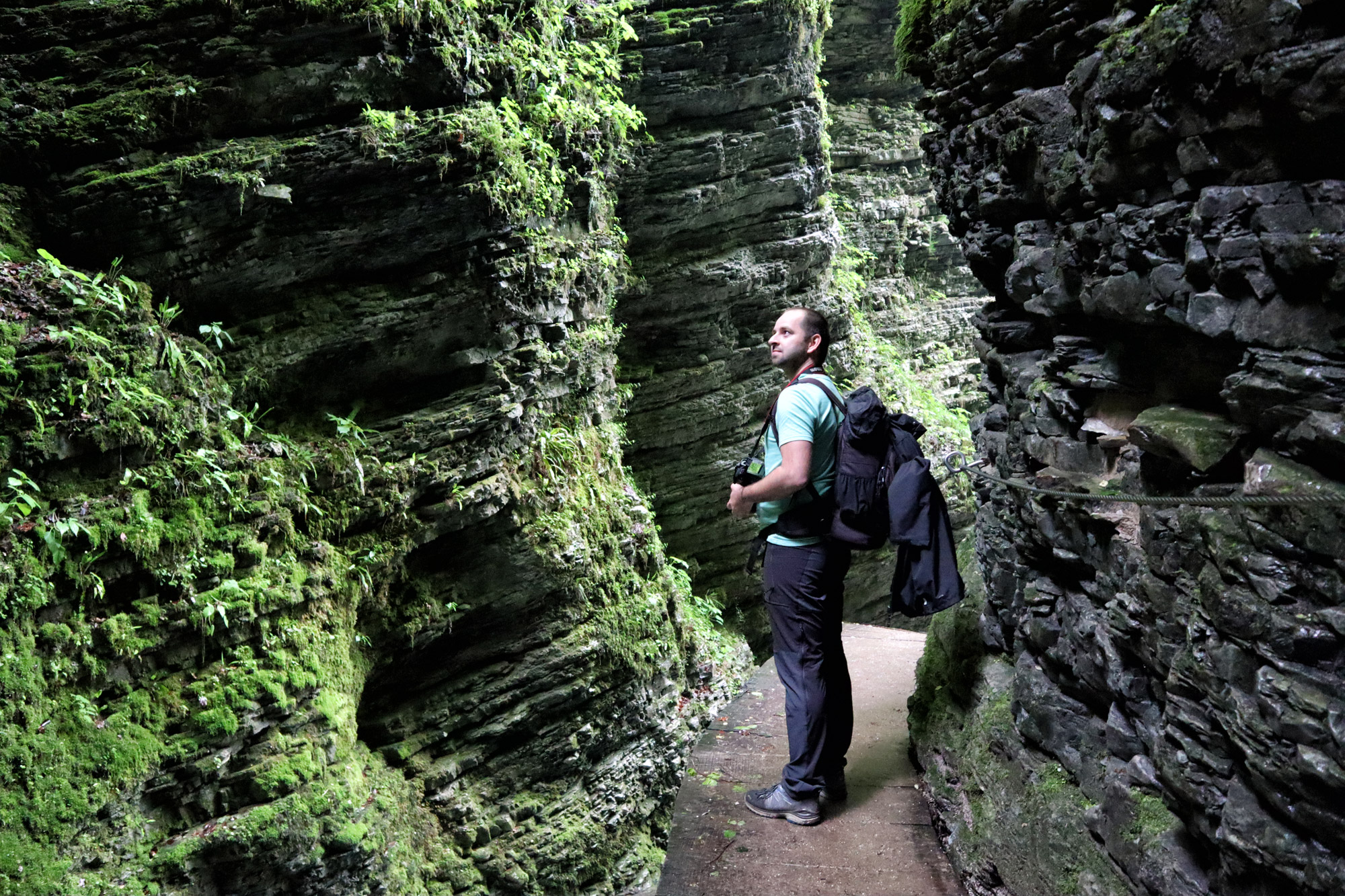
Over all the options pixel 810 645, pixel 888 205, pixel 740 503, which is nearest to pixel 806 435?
pixel 740 503

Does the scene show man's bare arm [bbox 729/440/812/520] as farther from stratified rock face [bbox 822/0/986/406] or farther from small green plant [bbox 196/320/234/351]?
stratified rock face [bbox 822/0/986/406]

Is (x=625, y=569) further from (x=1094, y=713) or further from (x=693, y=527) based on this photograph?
(x=1094, y=713)

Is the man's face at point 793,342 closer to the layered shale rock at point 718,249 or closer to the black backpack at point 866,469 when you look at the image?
the black backpack at point 866,469

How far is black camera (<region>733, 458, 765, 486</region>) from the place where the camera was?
464 cm

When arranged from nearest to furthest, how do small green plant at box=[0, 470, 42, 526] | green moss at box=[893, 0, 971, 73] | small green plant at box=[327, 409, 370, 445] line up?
green moss at box=[893, 0, 971, 73] → small green plant at box=[0, 470, 42, 526] → small green plant at box=[327, 409, 370, 445]

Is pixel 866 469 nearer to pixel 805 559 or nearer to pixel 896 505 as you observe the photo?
pixel 896 505

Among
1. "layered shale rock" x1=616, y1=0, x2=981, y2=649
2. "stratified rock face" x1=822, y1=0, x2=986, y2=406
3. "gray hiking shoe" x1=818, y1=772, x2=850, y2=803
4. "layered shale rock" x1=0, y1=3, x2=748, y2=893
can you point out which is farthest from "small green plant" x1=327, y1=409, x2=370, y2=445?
"stratified rock face" x1=822, y1=0, x2=986, y2=406

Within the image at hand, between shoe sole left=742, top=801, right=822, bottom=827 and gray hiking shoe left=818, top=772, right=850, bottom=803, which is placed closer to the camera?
shoe sole left=742, top=801, right=822, bottom=827

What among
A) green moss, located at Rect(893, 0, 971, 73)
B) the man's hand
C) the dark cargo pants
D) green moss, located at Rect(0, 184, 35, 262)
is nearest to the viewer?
the man's hand

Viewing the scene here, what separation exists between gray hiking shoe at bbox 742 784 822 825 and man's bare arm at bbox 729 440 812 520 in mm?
1678

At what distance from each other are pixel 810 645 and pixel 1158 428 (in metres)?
2.05

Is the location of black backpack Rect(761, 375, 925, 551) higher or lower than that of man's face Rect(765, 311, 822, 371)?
lower

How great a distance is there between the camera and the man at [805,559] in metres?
4.29

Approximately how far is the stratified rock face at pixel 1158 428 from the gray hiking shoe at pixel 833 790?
1.76 ft
